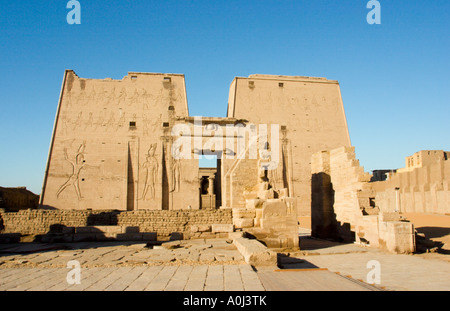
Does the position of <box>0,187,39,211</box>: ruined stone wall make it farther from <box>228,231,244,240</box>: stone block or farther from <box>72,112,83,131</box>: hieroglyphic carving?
<box>228,231,244,240</box>: stone block

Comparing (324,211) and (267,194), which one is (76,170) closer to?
(267,194)

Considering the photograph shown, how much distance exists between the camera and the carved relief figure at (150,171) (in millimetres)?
17875

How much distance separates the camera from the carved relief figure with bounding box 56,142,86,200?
1752 cm

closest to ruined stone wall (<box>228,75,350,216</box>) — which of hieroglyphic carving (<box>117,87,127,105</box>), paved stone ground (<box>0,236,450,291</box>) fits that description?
hieroglyphic carving (<box>117,87,127,105</box>)

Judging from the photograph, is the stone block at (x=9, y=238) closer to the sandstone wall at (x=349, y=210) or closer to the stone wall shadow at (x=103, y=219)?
the stone wall shadow at (x=103, y=219)

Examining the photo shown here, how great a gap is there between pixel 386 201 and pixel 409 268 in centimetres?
2014

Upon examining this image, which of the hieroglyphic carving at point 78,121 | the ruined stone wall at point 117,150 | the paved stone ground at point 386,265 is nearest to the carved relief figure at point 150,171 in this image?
the ruined stone wall at point 117,150

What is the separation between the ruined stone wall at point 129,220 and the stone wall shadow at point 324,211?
3.01 m

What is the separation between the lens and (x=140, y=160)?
18156 mm

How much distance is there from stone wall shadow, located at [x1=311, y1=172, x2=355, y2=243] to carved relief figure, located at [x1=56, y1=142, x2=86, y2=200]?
11.8 metres

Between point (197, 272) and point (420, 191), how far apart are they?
2053 centimetres

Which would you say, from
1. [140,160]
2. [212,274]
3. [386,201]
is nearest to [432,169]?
[386,201]
